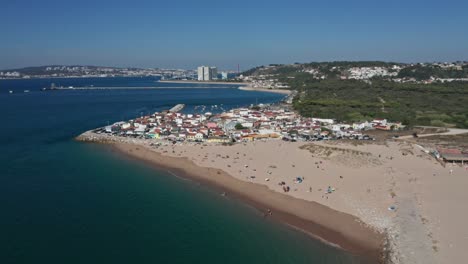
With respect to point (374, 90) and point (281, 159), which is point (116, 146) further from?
point (374, 90)

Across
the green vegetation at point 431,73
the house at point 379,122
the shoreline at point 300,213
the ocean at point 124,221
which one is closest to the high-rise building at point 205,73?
the green vegetation at point 431,73

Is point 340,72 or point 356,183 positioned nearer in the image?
point 356,183

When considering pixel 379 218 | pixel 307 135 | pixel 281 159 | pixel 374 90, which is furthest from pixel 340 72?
pixel 379 218

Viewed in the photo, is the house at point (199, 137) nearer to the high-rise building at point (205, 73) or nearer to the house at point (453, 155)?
the house at point (453, 155)

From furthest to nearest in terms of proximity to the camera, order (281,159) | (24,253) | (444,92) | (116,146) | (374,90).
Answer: (374,90)
(444,92)
(116,146)
(281,159)
(24,253)

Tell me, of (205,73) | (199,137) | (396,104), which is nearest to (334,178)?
(199,137)
